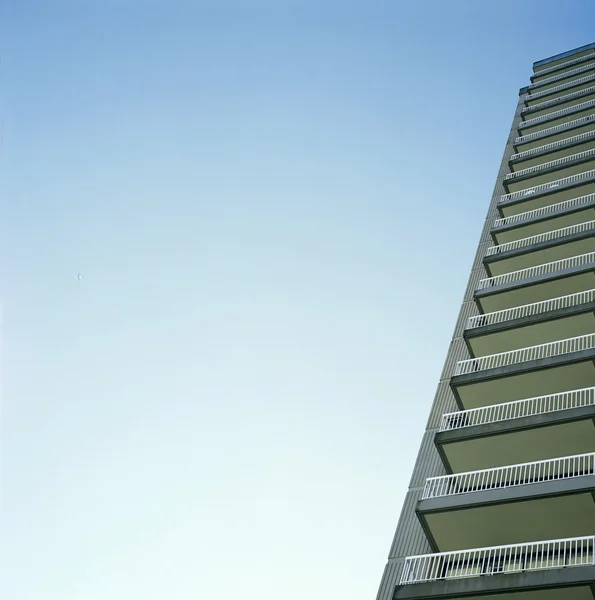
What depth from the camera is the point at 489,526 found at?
1831cm

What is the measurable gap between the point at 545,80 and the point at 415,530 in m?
37.8

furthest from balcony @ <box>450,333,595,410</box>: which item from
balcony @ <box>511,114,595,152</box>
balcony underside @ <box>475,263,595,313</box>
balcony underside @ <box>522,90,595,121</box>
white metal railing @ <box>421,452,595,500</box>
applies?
balcony underside @ <box>522,90,595,121</box>

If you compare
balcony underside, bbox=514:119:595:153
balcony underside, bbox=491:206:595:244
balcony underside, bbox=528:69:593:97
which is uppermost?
balcony underside, bbox=528:69:593:97

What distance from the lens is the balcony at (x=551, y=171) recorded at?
1329 inches

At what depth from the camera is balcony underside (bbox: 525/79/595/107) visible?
145 ft

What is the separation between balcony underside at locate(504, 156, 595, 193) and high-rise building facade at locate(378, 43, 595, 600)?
4.2 inches

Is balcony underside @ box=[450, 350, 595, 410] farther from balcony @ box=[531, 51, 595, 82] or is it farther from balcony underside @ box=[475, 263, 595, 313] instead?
balcony @ box=[531, 51, 595, 82]

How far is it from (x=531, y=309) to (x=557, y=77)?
27.6m

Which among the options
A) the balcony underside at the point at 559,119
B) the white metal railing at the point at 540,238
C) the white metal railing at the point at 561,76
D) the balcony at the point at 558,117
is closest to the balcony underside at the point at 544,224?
the white metal railing at the point at 540,238

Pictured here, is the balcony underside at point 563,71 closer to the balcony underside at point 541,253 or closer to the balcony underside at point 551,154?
the balcony underside at point 551,154

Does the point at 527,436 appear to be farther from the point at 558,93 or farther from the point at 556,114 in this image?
the point at 558,93

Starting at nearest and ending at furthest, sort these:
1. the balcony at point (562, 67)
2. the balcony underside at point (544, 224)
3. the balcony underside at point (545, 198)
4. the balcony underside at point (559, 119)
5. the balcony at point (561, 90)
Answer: the balcony underside at point (544, 224) < the balcony underside at point (545, 198) < the balcony underside at point (559, 119) < the balcony at point (561, 90) < the balcony at point (562, 67)

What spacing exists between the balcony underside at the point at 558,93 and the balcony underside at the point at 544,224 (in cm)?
1761

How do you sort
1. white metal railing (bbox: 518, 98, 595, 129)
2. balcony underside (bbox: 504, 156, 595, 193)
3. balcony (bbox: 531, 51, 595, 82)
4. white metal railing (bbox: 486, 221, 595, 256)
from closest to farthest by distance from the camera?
white metal railing (bbox: 486, 221, 595, 256) < balcony underside (bbox: 504, 156, 595, 193) < white metal railing (bbox: 518, 98, 595, 129) < balcony (bbox: 531, 51, 595, 82)
